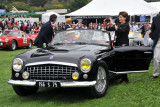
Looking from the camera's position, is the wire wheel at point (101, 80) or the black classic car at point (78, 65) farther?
the wire wheel at point (101, 80)

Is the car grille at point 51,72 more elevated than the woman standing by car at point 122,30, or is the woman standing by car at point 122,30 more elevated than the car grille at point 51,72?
the woman standing by car at point 122,30

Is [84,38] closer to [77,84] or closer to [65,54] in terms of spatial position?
[65,54]

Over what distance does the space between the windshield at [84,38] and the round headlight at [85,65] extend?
54.8 inches

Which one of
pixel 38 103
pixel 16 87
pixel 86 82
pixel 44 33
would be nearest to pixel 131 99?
pixel 86 82

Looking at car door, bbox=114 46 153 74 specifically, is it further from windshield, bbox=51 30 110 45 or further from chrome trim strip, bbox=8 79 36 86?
chrome trim strip, bbox=8 79 36 86

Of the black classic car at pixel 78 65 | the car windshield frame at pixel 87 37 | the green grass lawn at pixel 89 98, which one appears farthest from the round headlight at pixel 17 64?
the car windshield frame at pixel 87 37

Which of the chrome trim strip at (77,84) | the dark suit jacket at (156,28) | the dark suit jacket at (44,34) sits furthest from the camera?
the dark suit jacket at (44,34)

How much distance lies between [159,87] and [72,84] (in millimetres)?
2451

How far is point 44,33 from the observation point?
7.83 metres

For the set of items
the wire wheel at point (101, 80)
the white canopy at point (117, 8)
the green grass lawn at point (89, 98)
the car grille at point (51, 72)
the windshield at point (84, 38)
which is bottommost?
the green grass lawn at point (89, 98)

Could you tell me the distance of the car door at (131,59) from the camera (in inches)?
246

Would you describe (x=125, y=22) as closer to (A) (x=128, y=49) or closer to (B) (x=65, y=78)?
(A) (x=128, y=49)

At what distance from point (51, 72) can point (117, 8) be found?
1483 centimetres

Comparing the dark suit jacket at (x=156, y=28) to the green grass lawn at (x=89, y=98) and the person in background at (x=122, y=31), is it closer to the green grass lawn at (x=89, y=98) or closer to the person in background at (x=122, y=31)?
the person in background at (x=122, y=31)
